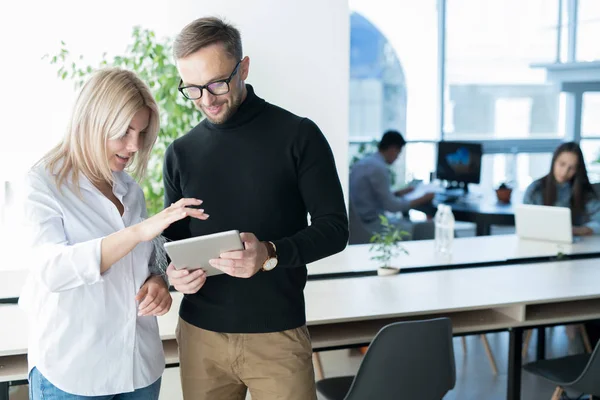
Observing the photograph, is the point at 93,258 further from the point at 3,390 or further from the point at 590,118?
the point at 590,118

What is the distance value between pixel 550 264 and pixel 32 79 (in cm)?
318

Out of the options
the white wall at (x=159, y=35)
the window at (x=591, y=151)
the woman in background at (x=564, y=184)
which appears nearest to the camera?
the white wall at (x=159, y=35)

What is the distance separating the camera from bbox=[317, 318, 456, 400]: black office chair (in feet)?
7.61

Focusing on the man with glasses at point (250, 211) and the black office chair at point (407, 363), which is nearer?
the man with glasses at point (250, 211)

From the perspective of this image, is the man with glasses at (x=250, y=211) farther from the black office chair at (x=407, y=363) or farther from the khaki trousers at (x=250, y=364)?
the black office chair at (x=407, y=363)

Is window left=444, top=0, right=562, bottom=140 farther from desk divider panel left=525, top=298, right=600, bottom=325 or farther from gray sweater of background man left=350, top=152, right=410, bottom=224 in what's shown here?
desk divider panel left=525, top=298, right=600, bottom=325

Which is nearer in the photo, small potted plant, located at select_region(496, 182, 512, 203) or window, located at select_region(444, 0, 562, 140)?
small potted plant, located at select_region(496, 182, 512, 203)

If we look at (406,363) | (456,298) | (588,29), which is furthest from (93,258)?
(588,29)

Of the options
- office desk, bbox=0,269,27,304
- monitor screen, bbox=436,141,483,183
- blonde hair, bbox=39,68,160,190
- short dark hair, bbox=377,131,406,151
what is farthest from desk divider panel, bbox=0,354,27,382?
monitor screen, bbox=436,141,483,183

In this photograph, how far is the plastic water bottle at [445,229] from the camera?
Result: 373cm

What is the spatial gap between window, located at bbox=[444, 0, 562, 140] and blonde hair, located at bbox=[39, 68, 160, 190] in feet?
21.3

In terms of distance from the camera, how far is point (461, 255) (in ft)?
12.3

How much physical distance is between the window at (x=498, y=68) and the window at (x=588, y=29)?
276mm

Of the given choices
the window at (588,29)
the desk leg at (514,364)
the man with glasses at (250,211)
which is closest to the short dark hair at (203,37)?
the man with glasses at (250,211)
